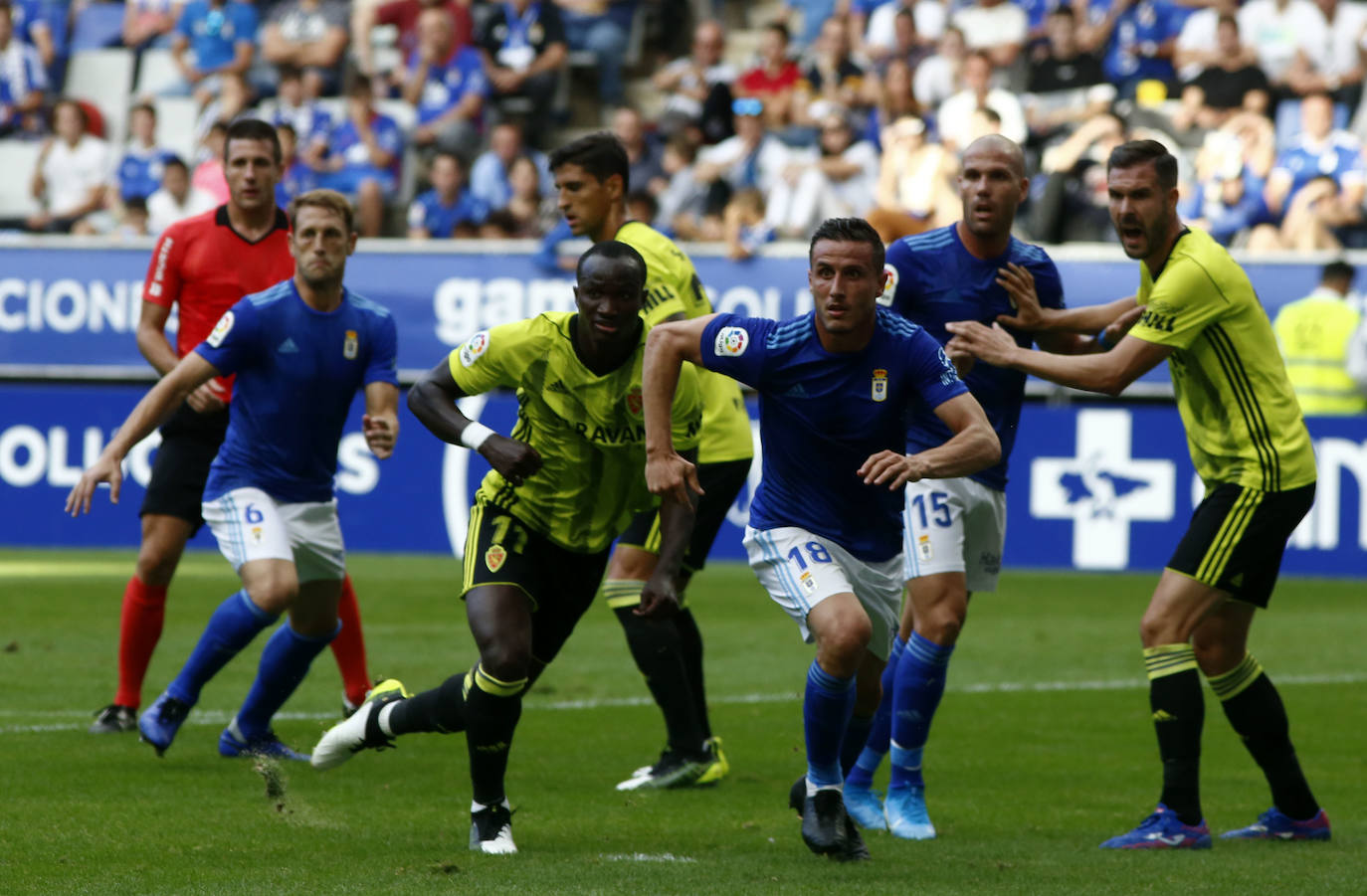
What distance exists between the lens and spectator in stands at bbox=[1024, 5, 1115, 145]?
→ 18.1 m

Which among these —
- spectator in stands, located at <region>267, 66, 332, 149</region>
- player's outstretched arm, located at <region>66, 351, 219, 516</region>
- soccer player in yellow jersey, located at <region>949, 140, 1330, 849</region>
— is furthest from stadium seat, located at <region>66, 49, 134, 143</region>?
soccer player in yellow jersey, located at <region>949, 140, 1330, 849</region>

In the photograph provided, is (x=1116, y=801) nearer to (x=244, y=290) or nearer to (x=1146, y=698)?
(x=1146, y=698)

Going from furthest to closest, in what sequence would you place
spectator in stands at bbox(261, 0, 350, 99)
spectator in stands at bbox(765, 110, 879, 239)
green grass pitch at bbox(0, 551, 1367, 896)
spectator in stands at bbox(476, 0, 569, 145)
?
spectator in stands at bbox(261, 0, 350, 99)
spectator in stands at bbox(476, 0, 569, 145)
spectator in stands at bbox(765, 110, 879, 239)
green grass pitch at bbox(0, 551, 1367, 896)

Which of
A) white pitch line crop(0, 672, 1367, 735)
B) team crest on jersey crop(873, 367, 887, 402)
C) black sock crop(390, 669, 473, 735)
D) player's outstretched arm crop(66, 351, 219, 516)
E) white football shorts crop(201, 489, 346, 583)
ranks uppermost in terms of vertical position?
team crest on jersey crop(873, 367, 887, 402)

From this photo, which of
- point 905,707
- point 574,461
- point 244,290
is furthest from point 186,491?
point 905,707

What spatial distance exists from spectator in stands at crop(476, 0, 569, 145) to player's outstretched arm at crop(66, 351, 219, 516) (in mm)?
13692

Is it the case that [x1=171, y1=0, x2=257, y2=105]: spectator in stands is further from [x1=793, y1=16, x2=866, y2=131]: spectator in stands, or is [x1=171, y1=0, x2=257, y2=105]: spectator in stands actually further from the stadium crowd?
[x1=793, y1=16, x2=866, y2=131]: spectator in stands

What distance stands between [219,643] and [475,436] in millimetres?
2152

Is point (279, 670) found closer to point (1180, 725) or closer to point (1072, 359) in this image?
point (1072, 359)

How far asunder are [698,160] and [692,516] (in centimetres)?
1344

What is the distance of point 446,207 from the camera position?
61.7ft

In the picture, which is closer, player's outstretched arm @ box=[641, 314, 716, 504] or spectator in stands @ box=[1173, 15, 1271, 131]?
player's outstretched arm @ box=[641, 314, 716, 504]

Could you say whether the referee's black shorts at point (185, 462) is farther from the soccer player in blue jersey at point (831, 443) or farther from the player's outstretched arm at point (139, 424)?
the soccer player in blue jersey at point (831, 443)

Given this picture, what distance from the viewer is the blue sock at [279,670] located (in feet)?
24.3
